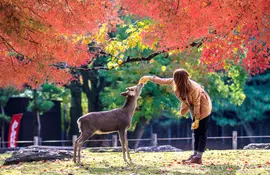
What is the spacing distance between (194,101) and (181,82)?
0.53 meters

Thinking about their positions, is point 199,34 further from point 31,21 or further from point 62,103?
point 62,103

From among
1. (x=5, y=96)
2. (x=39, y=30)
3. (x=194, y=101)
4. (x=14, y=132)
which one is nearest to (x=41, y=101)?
(x=5, y=96)

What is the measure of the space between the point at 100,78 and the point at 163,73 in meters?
6.71

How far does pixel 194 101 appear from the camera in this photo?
345 inches

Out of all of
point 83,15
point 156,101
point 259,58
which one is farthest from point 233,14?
point 156,101

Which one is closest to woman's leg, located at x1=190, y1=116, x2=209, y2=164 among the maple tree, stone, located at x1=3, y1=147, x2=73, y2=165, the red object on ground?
the maple tree

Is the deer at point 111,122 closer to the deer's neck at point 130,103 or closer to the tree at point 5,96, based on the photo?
the deer's neck at point 130,103

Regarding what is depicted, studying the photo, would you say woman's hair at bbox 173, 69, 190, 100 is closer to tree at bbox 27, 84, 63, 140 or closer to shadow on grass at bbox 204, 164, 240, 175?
shadow on grass at bbox 204, 164, 240, 175

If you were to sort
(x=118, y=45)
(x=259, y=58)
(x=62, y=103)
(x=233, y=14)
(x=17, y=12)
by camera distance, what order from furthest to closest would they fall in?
(x=62, y=103), (x=118, y=45), (x=259, y=58), (x=233, y=14), (x=17, y=12)

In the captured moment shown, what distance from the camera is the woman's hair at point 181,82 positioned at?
27.7 ft

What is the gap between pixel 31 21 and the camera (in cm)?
778

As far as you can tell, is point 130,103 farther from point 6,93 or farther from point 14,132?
point 6,93

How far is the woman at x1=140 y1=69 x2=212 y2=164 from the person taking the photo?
27.8 ft

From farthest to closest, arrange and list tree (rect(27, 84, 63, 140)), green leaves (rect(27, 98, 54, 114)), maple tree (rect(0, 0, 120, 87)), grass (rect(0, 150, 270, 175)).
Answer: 1. tree (rect(27, 84, 63, 140))
2. green leaves (rect(27, 98, 54, 114))
3. grass (rect(0, 150, 270, 175))
4. maple tree (rect(0, 0, 120, 87))
